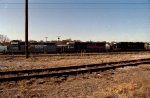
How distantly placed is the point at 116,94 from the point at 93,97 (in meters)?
1.02

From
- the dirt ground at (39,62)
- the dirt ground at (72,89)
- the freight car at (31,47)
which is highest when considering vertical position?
the freight car at (31,47)

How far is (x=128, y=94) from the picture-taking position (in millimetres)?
10508

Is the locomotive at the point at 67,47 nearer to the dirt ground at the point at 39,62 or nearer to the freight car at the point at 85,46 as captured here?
the freight car at the point at 85,46

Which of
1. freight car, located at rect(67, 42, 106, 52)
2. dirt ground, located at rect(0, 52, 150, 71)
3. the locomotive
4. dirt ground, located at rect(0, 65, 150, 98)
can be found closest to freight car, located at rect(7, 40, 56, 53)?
the locomotive

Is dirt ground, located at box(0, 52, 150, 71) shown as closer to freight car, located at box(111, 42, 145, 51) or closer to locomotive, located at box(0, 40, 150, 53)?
locomotive, located at box(0, 40, 150, 53)

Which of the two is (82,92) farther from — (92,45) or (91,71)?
(92,45)

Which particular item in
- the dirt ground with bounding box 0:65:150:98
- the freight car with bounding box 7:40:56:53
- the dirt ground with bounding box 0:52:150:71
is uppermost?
the freight car with bounding box 7:40:56:53

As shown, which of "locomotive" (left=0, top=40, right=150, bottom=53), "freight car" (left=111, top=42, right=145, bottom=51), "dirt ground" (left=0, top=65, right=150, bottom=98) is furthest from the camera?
"freight car" (left=111, top=42, right=145, bottom=51)

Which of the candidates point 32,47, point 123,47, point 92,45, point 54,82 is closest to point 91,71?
point 54,82

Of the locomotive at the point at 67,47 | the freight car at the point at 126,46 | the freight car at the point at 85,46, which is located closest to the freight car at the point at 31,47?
the locomotive at the point at 67,47

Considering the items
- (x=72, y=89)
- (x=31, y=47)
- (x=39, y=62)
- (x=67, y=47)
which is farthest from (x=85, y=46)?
(x=72, y=89)

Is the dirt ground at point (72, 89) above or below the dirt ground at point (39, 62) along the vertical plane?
below

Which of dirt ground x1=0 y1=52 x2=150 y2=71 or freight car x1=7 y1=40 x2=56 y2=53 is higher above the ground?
freight car x1=7 y1=40 x2=56 y2=53

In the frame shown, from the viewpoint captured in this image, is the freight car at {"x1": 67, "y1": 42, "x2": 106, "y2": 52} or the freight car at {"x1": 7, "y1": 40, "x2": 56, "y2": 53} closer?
the freight car at {"x1": 7, "y1": 40, "x2": 56, "y2": 53}
